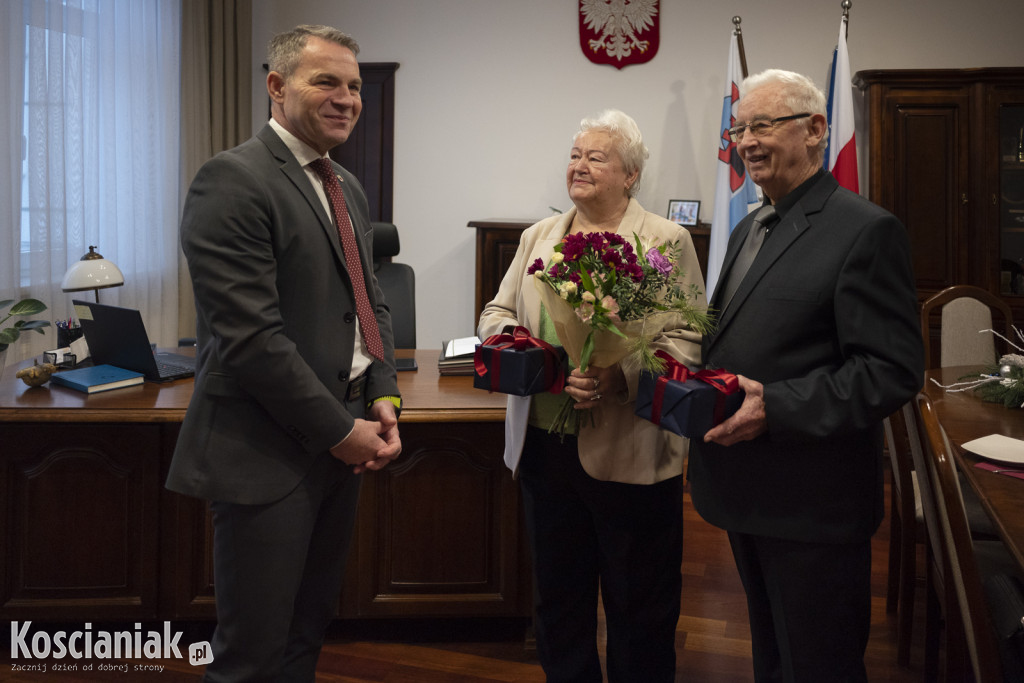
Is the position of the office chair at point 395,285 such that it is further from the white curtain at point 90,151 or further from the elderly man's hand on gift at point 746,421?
the elderly man's hand on gift at point 746,421

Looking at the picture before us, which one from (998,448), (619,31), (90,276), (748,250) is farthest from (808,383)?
(619,31)

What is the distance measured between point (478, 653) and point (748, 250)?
1.49 metres

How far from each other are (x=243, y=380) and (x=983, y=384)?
2.26 m

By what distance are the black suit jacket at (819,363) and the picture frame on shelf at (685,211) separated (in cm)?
341

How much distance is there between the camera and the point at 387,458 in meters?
1.60

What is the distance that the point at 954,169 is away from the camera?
173 inches

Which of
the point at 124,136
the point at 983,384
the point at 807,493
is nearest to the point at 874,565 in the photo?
the point at 983,384

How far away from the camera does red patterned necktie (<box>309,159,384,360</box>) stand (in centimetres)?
157

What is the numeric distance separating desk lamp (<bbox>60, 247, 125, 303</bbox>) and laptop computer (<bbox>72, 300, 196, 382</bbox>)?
16 centimetres

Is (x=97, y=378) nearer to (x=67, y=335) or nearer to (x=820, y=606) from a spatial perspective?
(x=67, y=335)

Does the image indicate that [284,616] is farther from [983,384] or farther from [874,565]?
[874,565]

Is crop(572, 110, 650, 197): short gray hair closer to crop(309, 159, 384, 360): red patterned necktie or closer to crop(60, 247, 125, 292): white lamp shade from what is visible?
crop(309, 159, 384, 360): red patterned necktie

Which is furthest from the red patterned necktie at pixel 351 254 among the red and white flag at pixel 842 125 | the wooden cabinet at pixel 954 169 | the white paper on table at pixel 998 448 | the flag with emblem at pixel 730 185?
the wooden cabinet at pixel 954 169

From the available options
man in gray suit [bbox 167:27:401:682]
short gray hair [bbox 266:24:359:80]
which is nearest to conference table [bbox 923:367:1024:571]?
man in gray suit [bbox 167:27:401:682]
